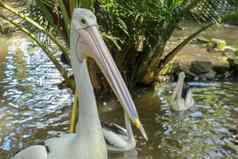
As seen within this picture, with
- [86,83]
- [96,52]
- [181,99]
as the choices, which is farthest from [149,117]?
[96,52]

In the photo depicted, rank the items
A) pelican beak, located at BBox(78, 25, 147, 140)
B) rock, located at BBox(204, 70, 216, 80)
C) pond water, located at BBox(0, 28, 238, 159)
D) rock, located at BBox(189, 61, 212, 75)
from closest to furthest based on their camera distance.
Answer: pelican beak, located at BBox(78, 25, 147, 140)
pond water, located at BBox(0, 28, 238, 159)
rock, located at BBox(204, 70, 216, 80)
rock, located at BBox(189, 61, 212, 75)

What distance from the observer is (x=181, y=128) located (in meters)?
6.32

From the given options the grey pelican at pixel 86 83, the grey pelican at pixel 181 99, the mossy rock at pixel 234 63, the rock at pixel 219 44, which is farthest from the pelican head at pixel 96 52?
the rock at pixel 219 44

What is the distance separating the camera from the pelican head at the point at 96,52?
291 centimetres

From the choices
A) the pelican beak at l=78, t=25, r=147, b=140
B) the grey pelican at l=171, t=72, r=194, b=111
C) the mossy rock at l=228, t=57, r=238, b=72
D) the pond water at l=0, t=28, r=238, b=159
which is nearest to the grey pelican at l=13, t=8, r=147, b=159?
the pelican beak at l=78, t=25, r=147, b=140

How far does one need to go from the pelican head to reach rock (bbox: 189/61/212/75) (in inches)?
224

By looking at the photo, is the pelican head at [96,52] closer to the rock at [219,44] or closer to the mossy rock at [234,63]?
the mossy rock at [234,63]

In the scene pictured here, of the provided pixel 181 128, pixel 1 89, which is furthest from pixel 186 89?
pixel 1 89

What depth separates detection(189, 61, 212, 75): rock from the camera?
343 inches

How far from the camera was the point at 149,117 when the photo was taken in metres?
6.70

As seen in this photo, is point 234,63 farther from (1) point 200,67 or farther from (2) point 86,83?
(2) point 86,83

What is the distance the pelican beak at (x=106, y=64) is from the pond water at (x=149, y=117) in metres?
2.59

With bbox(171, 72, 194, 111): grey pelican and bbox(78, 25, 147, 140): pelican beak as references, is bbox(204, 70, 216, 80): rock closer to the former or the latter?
bbox(171, 72, 194, 111): grey pelican

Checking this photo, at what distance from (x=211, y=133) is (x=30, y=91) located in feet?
10.3
